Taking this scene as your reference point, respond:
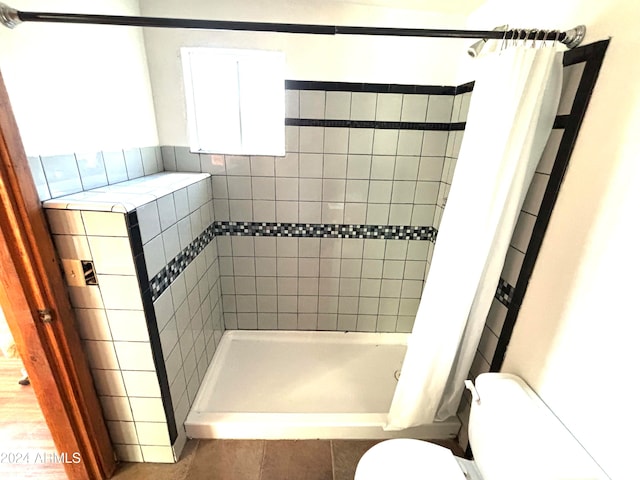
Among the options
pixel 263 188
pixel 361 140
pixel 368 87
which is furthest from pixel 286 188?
pixel 368 87

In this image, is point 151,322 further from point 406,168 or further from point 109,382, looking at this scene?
point 406,168

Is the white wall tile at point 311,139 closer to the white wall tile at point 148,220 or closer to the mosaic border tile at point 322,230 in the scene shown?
the mosaic border tile at point 322,230

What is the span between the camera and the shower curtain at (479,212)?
3.36 ft

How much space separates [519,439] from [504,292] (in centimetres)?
59

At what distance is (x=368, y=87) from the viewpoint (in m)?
1.80

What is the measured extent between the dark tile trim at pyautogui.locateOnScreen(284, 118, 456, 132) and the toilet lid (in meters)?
1.71

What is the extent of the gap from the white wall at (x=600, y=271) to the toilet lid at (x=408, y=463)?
1.40 ft

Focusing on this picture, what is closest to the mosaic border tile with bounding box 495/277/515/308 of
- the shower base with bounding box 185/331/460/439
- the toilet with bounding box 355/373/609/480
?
the toilet with bounding box 355/373/609/480

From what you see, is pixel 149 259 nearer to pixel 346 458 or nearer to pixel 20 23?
Answer: pixel 20 23

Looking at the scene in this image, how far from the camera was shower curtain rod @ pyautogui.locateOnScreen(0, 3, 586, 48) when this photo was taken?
0.90 metres

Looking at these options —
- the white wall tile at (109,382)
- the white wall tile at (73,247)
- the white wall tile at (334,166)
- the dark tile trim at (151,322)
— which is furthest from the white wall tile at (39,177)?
the white wall tile at (334,166)

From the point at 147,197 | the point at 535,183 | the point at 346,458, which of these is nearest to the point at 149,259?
the point at 147,197

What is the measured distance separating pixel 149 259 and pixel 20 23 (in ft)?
2.84

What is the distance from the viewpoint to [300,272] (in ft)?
7.18
